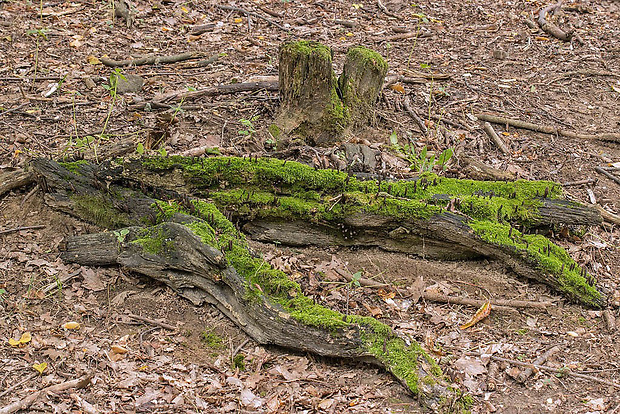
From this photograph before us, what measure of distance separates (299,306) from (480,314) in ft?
4.91

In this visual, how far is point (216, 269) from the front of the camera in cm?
453

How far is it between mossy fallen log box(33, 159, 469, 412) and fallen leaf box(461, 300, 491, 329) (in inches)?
27.4

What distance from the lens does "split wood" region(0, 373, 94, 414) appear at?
3734 mm

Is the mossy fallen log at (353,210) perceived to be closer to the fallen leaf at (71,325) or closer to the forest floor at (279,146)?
the forest floor at (279,146)

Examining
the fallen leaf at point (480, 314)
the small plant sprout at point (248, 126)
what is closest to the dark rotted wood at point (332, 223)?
the fallen leaf at point (480, 314)

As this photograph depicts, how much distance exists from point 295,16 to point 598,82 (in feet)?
16.7

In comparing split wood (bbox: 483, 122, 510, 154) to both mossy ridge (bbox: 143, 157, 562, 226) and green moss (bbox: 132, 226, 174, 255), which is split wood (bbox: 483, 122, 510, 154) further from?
green moss (bbox: 132, 226, 174, 255)

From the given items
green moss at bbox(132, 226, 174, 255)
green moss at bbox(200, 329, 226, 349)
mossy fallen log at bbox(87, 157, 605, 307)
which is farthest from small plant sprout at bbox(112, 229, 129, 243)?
green moss at bbox(200, 329, 226, 349)

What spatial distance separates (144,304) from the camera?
4781 millimetres

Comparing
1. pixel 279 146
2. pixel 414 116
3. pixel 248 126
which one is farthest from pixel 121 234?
pixel 414 116

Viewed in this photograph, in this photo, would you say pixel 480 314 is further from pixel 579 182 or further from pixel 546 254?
pixel 579 182

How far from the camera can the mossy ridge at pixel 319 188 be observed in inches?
205

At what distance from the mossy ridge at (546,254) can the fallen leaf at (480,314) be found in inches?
22.5

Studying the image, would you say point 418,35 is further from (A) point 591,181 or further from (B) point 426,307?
(B) point 426,307
